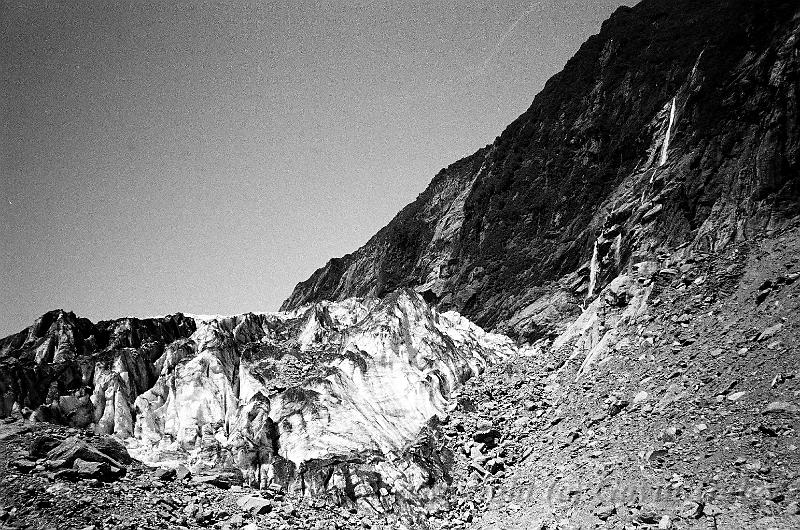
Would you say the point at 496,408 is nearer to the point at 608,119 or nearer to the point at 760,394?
the point at 760,394

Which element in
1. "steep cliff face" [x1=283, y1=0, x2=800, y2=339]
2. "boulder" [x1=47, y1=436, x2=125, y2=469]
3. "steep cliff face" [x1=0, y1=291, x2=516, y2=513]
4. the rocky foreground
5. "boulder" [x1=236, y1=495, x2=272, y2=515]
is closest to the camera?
the rocky foreground

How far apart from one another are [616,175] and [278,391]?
39.2m

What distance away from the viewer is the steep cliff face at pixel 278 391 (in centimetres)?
2514

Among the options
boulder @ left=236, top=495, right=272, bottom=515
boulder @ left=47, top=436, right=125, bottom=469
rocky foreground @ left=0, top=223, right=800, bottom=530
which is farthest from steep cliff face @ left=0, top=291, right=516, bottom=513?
boulder @ left=47, top=436, right=125, bottom=469

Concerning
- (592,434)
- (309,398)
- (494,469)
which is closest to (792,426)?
(592,434)

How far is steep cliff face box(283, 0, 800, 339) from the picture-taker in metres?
35.5

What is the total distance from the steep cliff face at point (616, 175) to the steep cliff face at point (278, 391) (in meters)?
11.9

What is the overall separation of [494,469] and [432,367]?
9.52m

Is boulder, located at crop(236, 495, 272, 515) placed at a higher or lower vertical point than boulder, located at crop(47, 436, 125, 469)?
lower

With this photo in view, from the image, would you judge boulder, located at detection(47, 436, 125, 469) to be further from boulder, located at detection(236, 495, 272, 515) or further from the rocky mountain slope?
boulder, located at detection(236, 495, 272, 515)

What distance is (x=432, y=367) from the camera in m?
33.6

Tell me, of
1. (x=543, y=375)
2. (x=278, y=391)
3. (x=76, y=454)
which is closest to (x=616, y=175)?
(x=543, y=375)

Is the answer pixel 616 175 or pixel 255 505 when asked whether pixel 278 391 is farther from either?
pixel 616 175

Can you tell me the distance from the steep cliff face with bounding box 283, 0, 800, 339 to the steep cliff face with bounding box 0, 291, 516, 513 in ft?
39.0
